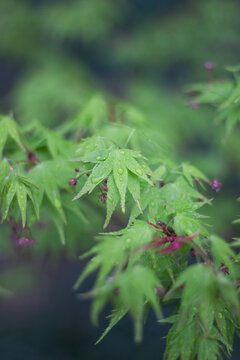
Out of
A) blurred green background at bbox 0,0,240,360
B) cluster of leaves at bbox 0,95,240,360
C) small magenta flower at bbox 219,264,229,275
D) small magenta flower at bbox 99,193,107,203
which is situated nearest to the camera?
cluster of leaves at bbox 0,95,240,360

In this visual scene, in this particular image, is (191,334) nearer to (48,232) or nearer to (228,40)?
Result: (48,232)

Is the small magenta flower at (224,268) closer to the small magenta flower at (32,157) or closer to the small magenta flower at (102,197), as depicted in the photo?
the small magenta flower at (102,197)

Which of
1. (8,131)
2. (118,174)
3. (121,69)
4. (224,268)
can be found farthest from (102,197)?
(121,69)

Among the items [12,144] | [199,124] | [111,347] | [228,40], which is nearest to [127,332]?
[111,347]

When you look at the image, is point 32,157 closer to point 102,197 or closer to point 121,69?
point 102,197

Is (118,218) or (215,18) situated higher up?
(215,18)

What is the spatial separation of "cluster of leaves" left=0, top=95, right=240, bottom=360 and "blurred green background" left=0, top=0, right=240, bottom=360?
2.98m

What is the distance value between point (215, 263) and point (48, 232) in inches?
74.5

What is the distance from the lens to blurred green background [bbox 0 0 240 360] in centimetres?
493

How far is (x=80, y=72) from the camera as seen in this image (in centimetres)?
583

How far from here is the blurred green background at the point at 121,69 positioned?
16.2 feet

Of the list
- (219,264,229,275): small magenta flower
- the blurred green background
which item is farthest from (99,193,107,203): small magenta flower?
the blurred green background

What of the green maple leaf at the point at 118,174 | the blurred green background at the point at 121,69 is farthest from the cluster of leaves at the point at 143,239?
the blurred green background at the point at 121,69

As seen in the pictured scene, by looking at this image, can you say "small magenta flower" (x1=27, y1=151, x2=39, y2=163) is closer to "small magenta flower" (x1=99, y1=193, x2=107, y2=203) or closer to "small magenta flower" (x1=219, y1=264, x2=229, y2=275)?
"small magenta flower" (x1=99, y1=193, x2=107, y2=203)
